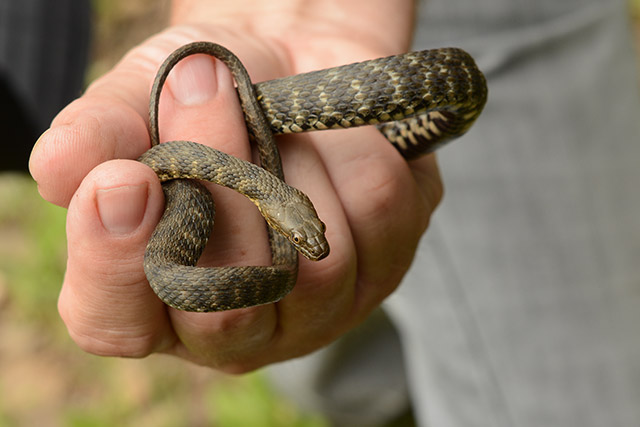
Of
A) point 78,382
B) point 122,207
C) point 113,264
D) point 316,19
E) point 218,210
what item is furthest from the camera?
point 78,382

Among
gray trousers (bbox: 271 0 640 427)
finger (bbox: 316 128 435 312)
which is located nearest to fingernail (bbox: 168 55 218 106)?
finger (bbox: 316 128 435 312)

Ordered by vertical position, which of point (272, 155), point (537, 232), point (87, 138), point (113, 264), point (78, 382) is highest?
point (87, 138)

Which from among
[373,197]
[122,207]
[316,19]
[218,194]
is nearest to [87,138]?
[122,207]

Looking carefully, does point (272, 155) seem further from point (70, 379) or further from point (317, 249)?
point (70, 379)

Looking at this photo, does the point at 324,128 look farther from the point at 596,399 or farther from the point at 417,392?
the point at 417,392

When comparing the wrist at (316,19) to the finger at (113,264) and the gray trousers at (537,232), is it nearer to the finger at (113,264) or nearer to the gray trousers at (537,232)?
the gray trousers at (537,232)

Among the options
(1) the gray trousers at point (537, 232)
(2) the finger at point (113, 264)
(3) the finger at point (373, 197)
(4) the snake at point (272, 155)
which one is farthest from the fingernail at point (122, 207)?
(1) the gray trousers at point (537, 232)

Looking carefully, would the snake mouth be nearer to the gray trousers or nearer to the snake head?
the snake head
